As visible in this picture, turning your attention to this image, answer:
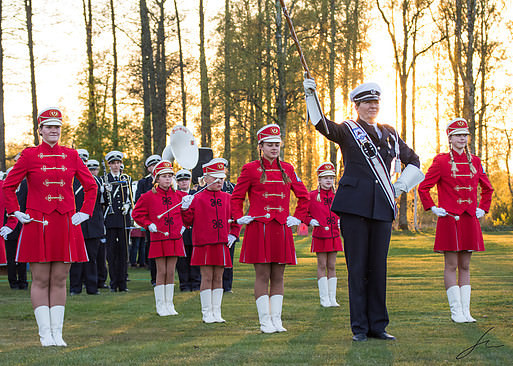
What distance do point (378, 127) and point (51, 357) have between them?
359cm

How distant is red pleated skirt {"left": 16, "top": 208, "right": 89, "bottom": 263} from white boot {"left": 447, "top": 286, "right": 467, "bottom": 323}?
4.01 metres

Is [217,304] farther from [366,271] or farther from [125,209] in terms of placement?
[125,209]

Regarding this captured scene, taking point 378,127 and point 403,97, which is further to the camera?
point 403,97

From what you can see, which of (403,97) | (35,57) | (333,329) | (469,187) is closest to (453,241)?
(469,187)

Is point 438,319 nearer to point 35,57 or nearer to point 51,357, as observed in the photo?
point 51,357

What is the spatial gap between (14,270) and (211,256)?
6.31 meters

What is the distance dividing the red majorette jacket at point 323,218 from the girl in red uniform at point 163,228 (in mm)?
1867

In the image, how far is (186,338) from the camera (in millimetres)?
8141

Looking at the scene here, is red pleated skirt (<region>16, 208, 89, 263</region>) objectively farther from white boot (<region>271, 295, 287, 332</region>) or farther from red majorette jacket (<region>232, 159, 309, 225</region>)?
white boot (<region>271, 295, 287, 332</region>)

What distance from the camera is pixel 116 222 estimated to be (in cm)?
1389

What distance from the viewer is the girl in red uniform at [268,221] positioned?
28.2 ft

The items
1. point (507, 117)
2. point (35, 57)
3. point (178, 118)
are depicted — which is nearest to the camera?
point (35, 57)

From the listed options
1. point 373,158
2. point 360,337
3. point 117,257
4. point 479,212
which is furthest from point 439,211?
point 117,257

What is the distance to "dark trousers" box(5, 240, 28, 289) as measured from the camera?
48.0 ft
